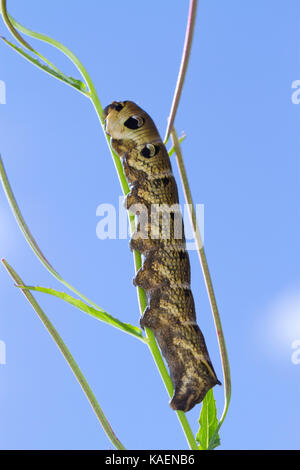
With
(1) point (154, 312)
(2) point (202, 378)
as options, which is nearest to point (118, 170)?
(1) point (154, 312)

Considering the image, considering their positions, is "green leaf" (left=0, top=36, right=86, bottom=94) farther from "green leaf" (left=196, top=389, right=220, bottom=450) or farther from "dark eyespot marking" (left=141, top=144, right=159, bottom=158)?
"green leaf" (left=196, top=389, right=220, bottom=450)

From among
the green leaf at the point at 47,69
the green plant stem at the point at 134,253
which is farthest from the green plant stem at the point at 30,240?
the green leaf at the point at 47,69

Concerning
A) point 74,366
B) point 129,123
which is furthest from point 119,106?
point 74,366

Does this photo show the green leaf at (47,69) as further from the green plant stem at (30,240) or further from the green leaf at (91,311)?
the green leaf at (91,311)

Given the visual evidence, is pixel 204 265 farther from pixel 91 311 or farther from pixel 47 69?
pixel 47 69

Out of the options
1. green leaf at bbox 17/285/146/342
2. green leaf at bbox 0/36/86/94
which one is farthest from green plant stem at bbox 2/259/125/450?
green leaf at bbox 0/36/86/94
